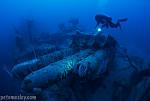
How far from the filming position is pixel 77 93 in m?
6.20

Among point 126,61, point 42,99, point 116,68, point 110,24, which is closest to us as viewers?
point 42,99

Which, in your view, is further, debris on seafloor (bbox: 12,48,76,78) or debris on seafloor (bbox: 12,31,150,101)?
debris on seafloor (bbox: 12,48,76,78)

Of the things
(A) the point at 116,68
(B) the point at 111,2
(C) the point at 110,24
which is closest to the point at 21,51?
(C) the point at 110,24

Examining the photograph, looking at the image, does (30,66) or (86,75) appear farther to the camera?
(30,66)

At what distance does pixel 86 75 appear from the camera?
575cm

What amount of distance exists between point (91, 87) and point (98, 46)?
94.6 inches

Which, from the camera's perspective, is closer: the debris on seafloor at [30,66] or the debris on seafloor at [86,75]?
the debris on seafloor at [86,75]

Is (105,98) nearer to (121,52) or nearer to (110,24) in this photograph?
(121,52)

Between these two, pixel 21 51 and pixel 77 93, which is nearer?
pixel 77 93

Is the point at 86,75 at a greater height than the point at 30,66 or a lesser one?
lesser

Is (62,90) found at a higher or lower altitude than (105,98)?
higher

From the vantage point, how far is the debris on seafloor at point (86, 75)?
566cm

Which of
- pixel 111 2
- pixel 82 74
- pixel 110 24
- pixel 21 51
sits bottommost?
pixel 82 74

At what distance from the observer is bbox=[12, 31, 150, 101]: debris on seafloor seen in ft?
18.6
